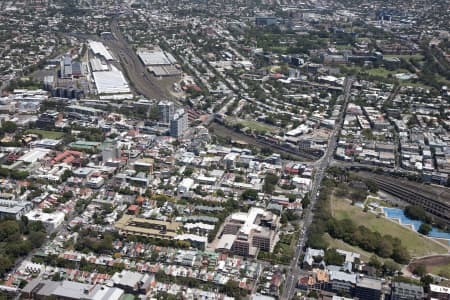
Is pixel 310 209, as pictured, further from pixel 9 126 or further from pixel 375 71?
pixel 375 71

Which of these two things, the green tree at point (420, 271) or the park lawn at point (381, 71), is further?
the park lawn at point (381, 71)

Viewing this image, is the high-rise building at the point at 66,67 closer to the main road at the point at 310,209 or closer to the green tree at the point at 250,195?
the main road at the point at 310,209

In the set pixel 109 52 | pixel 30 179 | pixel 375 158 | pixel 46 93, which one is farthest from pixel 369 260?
pixel 109 52

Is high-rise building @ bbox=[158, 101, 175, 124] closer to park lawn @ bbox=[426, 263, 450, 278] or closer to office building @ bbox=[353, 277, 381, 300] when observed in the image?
office building @ bbox=[353, 277, 381, 300]

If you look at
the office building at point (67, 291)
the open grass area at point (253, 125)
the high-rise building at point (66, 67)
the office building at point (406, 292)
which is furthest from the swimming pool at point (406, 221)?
the high-rise building at point (66, 67)

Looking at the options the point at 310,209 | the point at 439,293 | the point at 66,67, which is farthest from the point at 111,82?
the point at 439,293
